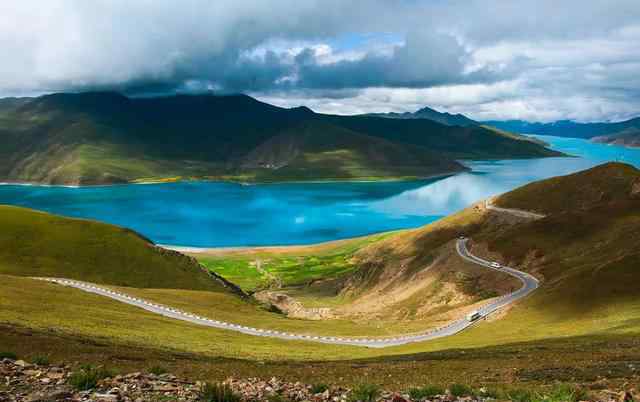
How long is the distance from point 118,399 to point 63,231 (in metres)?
84.2

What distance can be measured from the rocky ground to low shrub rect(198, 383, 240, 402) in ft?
0.34

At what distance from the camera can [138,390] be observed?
1608 cm

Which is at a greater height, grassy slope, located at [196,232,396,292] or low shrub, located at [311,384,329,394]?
low shrub, located at [311,384,329,394]

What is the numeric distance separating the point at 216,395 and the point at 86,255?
77150 millimetres

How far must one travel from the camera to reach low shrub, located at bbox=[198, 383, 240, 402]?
15523 millimetres

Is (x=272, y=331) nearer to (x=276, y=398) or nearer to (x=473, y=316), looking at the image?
(x=473, y=316)

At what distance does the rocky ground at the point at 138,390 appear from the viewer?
15.2m

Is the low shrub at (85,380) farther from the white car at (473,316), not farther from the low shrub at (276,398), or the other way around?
the white car at (473,316)

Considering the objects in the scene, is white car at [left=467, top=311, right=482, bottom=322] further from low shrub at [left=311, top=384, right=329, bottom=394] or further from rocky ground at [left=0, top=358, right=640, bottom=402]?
low shrub at [left=311, top=384, right=329, bottom=394]

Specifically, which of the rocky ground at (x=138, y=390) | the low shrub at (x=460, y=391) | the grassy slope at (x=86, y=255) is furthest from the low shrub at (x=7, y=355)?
the grassy slope at (x=86, y=255)

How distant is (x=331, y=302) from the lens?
116 metres

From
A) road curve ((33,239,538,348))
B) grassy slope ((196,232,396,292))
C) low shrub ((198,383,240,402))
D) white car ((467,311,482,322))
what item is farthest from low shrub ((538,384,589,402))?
grassy slope ((196,232,396,292))

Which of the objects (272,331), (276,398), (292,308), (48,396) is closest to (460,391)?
(276,398)

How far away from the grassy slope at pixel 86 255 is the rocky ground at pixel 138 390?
63.4 metres
